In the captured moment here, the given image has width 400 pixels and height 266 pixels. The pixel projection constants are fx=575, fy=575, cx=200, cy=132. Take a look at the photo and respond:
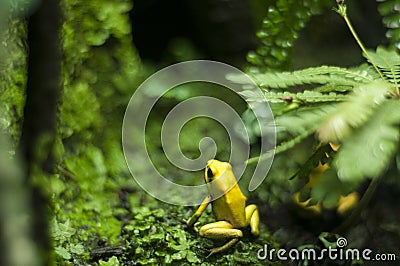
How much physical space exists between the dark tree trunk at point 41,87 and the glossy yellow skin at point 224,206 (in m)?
0.49

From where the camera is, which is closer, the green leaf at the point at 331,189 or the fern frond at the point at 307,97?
the green leaf at the point at 331,189

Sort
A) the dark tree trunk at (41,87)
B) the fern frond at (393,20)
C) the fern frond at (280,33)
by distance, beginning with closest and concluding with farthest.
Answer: the dark tree trunk at (41,87) → the fern frond at (393,20) → the fern frond at (280,33)

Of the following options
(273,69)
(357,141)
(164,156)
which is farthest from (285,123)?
(164,156)

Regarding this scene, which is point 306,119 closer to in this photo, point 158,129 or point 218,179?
point 218,179

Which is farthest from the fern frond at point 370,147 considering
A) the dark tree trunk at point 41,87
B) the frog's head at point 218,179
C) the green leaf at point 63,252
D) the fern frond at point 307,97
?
the green leaf at point 63,252

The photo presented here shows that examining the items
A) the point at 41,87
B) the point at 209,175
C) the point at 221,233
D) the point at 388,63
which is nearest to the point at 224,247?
the point at 221,233

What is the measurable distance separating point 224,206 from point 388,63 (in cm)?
41

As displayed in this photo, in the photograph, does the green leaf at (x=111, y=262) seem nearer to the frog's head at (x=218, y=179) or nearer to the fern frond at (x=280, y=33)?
the frog's head at (x=218, y=179)

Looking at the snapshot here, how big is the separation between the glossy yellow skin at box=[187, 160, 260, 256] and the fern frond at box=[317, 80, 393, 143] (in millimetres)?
266

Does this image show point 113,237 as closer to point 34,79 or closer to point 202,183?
point 202,183

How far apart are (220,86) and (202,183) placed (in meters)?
0.44

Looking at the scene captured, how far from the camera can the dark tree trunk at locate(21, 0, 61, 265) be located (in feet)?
1.79

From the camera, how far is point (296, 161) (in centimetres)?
150

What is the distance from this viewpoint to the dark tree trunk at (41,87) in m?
0.54
